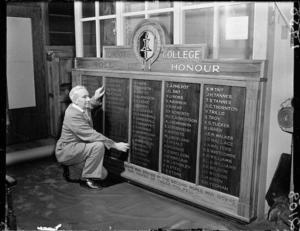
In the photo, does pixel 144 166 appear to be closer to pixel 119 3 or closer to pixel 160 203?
pixel 160 203

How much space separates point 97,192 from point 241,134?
2.20 m

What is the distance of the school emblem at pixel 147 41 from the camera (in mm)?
4680

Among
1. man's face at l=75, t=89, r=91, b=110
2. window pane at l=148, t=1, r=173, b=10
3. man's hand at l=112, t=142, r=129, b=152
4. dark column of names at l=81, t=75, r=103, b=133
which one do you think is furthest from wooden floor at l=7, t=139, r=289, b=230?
window pane at l=148, t=1, r=173, b=10

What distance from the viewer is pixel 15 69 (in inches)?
262

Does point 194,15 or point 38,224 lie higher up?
point 194,15

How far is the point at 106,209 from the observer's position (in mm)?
4461

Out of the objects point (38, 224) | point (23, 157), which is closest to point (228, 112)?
point (38, 224)

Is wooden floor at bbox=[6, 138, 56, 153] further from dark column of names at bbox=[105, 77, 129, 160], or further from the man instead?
dark column of names at bbox=[105, 77, 129, 160]

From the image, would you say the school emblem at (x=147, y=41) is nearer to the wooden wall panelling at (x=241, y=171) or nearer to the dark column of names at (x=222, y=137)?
the wooden wall panelling at (x=241, y=171)

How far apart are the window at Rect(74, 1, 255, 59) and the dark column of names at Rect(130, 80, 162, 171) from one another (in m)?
0.71

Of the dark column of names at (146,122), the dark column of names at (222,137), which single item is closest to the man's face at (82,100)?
the dark column of names at (146,122)

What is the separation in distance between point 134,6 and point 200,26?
1249mm

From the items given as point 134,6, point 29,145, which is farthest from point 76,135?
point 134,6

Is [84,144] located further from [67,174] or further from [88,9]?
[88,9]
